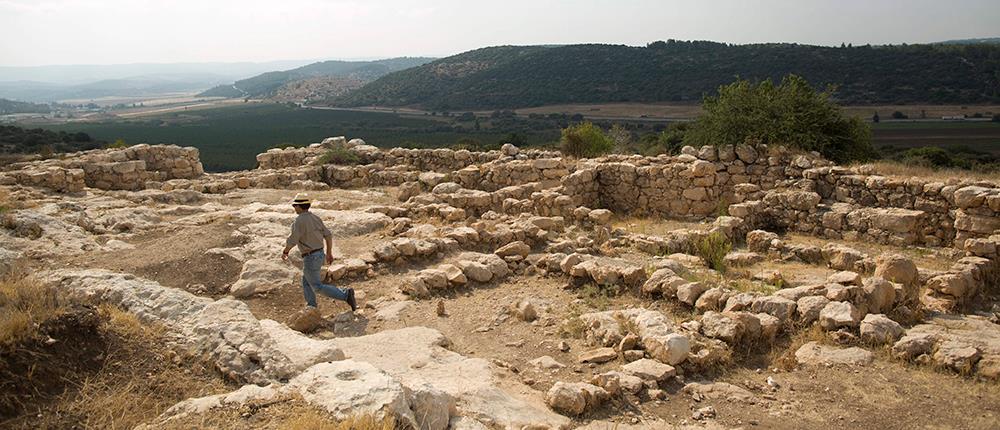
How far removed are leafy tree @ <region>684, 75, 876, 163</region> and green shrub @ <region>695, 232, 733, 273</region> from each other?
5.50 metres

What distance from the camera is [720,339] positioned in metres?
5.90

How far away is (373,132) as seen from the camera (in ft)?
220

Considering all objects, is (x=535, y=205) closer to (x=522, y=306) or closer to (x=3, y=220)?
(x=522, y=306)

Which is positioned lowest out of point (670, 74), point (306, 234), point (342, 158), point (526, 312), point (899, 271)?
point (526, 312)

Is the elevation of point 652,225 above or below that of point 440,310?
below

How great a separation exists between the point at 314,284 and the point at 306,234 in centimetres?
61

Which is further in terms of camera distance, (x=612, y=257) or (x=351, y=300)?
(x=612, y=257)

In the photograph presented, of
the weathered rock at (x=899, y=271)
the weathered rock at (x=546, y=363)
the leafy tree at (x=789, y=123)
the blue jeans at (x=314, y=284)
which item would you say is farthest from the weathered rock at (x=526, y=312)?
the leafy tree at (x=789, y=123)

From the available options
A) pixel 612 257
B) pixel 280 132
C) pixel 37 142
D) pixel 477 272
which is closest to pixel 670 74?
pixel 280 132

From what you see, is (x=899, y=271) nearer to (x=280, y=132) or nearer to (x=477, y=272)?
(x=477, y=272)

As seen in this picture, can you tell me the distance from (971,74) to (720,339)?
7055cm

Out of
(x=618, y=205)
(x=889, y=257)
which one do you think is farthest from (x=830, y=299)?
(x=618, y=205)

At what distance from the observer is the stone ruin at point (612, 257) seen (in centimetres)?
481

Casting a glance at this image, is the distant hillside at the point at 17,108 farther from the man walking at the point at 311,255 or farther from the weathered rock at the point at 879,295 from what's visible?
the weathered rock at the point at 879,295
